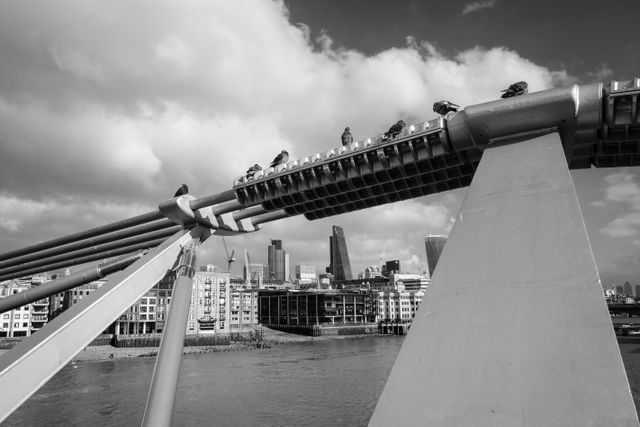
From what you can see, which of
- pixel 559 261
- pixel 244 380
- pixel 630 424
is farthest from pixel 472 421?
pixel 244 380

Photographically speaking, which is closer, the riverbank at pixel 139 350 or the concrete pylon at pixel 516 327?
the concrete pylon at pixel 516 327

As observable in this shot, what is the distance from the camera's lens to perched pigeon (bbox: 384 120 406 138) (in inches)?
599

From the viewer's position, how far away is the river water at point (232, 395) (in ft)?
91.1

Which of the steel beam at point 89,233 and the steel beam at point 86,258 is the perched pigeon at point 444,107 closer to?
the steel beam at point 89,233

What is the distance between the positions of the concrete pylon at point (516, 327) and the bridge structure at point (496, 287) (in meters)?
0.02

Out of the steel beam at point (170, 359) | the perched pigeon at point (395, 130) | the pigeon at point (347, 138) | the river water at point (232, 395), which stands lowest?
the river water at point (232, 395)

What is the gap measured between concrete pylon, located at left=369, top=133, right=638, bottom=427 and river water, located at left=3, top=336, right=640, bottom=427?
1923 cm

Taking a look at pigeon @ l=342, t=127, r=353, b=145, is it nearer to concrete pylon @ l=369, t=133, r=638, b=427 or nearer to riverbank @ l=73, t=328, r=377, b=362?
concrete pylon @ l=369, t=133, r=638, b=427

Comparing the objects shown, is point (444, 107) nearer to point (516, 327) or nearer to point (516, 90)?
point (516, 90)

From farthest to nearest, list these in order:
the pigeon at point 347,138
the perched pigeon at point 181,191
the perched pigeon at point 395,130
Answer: the perched pigeon at point 181,191
the pigeon at point 347,138
the perched pigeon at point 395,130

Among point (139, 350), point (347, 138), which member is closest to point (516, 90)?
point (347, 138)

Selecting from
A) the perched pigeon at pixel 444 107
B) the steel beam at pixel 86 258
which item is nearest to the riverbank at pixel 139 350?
the steel beam at pixel 86 258

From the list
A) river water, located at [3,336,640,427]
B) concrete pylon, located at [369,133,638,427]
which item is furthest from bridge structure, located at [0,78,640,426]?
river water, located at [3,336,640,427]

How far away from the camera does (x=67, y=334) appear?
1341 cm
